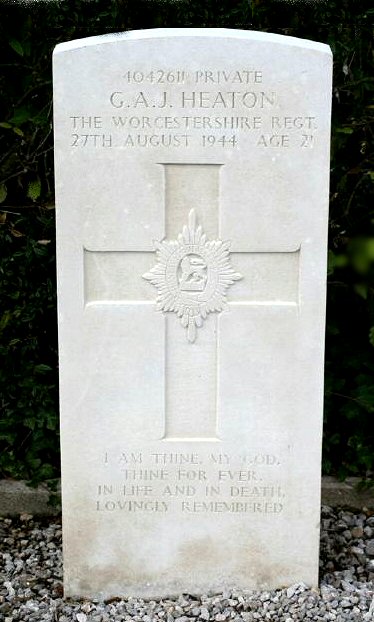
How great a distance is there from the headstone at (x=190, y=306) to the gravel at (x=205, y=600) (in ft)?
0.21

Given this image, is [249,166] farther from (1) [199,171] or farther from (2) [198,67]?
(2) [198,67]

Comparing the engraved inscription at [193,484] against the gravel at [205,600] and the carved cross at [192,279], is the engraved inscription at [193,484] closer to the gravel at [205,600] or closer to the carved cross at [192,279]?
the carved cross at [192,279]

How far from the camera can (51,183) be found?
4.16 metres

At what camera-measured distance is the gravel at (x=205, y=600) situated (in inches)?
126

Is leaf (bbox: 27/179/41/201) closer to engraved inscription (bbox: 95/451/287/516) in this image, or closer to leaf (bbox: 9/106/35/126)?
leaf (bbox: 9/106/35/126)

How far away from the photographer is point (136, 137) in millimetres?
2982

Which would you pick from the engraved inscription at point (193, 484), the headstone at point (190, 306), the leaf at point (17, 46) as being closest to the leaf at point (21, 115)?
the leaf at point (17, 46)

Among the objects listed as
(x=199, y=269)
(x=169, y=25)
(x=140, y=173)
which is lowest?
(x=199, y=269)

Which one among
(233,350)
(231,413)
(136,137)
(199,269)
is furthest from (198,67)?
(231,413)

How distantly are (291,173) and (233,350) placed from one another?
0.67 meters

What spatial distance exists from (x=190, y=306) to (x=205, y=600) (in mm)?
1147

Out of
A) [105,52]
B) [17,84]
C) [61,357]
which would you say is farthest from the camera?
[17,84]

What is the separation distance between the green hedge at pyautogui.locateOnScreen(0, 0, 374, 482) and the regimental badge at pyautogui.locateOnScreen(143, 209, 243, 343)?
0.97 metres

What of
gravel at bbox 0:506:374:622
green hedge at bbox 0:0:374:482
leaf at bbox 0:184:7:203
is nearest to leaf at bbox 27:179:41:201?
green hedge at bbox 0:0:374:482
